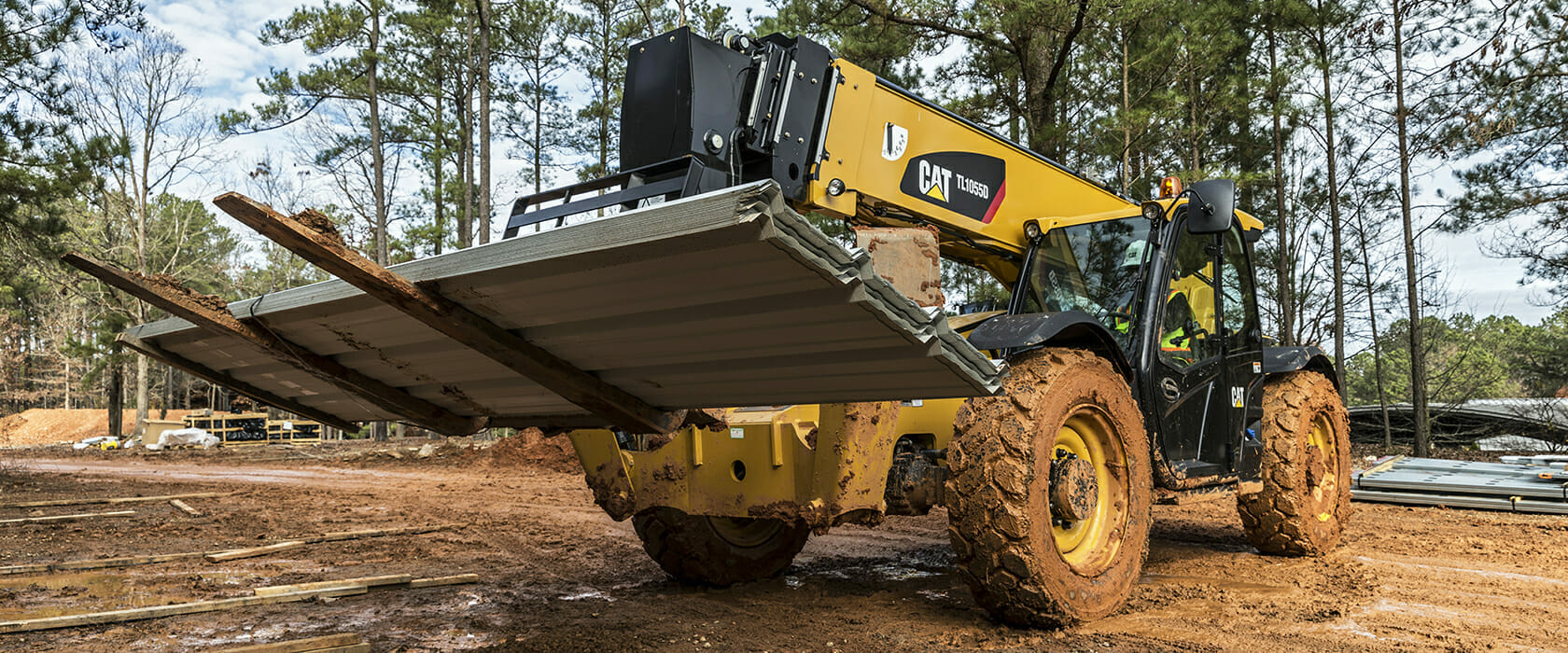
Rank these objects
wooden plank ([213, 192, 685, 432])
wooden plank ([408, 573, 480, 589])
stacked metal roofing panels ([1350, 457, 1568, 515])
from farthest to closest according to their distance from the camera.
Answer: stacked metal roofing panels ([1350, 457, 1568, 515]) < wooden plank ([408, 573, 480, 589]) < wooden plank ([213, 192, 685, 432])

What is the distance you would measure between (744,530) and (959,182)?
243 cm

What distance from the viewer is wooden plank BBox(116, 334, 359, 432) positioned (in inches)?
165

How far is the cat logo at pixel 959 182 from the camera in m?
4.96

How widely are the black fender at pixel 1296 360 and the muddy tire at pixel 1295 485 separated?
101 mm

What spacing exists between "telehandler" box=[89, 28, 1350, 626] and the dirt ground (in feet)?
1.57

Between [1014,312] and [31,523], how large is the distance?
31.3 feet

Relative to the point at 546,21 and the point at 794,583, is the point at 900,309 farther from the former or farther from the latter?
the point at 546,21

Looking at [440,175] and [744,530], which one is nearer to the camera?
[744,530]

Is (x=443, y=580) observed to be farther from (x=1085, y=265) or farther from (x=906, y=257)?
(x=1085, y=265)

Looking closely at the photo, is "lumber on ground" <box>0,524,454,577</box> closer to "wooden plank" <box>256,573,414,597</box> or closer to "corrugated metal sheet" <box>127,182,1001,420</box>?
"wooden plank" <box>256,573,414,597</box>

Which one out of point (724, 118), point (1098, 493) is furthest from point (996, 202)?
point (724, 118)

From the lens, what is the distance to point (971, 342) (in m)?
4.60

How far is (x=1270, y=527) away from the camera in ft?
21.4

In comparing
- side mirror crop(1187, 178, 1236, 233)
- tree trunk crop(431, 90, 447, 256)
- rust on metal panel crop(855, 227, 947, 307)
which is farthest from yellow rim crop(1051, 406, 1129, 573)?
tree trunk crop(431, 90, 447, 256)
